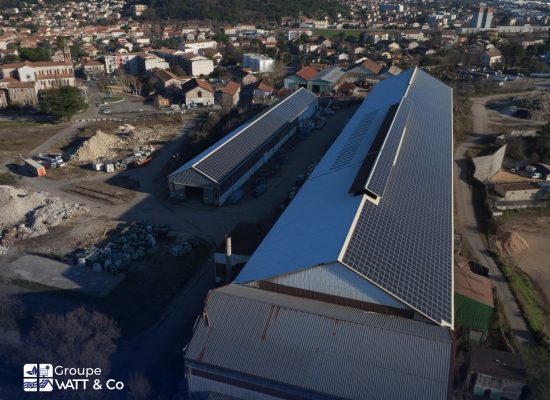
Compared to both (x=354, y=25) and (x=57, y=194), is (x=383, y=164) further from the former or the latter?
(x=354, y=25)

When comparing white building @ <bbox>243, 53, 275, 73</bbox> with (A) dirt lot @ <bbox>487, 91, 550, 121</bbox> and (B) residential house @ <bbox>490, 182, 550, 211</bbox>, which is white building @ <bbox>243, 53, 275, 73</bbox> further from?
(B) residential house @ <bbox>490, 182, 550, 211</bbox>

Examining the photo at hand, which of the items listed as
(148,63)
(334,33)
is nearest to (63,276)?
(148,63)

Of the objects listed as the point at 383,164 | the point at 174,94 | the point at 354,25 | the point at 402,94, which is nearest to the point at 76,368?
the point at 383,164

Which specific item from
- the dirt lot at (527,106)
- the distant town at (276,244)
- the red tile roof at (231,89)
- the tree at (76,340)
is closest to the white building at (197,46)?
the distant town at (276,244)

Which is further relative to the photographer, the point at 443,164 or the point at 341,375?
the point at 443,164

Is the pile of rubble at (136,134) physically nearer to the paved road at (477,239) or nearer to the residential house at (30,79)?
the residential house at (30,79)

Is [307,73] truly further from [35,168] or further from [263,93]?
[35,168]
